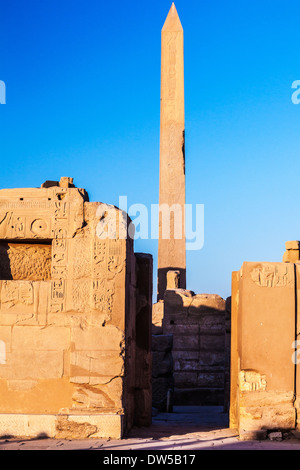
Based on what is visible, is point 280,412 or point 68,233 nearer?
point 280,412

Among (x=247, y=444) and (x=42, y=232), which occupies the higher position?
(x=42, y=232)

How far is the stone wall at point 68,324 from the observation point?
666cm

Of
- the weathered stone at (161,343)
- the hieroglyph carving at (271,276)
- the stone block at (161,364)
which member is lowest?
the stone block at (161,364)

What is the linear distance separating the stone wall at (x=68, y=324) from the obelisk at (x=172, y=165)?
9.27 m

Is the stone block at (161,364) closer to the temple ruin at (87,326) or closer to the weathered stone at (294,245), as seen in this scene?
the temple ruin at (87,326)

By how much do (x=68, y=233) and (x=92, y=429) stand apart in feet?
6.70

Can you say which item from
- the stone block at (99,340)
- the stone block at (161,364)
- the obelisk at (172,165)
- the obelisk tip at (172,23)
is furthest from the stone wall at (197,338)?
the obelisk tip at (172,23)

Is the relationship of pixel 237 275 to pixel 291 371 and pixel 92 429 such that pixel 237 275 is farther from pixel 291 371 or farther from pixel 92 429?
pixel 92 429

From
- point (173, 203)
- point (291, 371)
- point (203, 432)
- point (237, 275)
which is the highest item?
point (173, 203)

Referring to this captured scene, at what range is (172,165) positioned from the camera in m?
16.5

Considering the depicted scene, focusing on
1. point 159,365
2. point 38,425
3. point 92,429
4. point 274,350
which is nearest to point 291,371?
point 274,350

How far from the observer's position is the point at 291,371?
6.55 metres

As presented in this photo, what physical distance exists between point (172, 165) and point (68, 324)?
10138mm

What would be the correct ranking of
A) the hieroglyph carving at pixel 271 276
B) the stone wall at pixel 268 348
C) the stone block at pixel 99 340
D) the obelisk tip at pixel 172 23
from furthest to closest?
the obelisk tip at pixel 172 23 < the stone block at pixel 99 340 < the hieroglyph carving at pixel 271 276 < the stone wall at pixel 268 348
